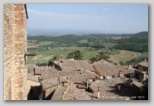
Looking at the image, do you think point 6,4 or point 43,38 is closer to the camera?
point 6,4

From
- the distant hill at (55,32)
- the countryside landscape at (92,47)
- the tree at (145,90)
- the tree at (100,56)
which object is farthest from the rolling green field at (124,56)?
the distant hill at (55,32)

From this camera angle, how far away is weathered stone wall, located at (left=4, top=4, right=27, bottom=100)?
4.94 metres

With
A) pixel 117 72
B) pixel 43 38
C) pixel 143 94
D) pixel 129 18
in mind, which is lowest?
pixel 143 94

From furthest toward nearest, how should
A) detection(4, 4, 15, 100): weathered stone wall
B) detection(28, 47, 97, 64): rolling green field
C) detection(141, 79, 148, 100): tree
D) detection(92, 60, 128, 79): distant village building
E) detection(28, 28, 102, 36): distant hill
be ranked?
detection(92, 60, 128, 79): distant village building, detection(28, 47, 97, 64): rolling green field, detection(28, 28, 102, 36): distant hill, detection(141, 79, 148, 100): tree, detection(4, 4, 15, 100): weathered stone wall

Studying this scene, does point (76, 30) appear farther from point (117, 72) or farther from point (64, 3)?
point (117, 72)

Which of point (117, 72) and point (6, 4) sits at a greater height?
point (6, 4)

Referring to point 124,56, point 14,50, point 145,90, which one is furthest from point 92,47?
point 14,50

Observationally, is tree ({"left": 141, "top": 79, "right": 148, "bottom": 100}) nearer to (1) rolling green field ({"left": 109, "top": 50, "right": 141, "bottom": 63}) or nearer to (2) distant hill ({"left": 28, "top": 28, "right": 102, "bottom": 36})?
(1) rolling green field ({"left": 109, "top": 50, "right": 141, "bottom": 63})

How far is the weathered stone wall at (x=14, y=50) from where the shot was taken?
494cm

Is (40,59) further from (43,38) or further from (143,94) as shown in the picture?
(143,94)

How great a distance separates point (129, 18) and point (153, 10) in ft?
1.40

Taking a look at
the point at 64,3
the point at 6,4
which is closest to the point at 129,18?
the point at 64,3

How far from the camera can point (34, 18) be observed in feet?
17.2

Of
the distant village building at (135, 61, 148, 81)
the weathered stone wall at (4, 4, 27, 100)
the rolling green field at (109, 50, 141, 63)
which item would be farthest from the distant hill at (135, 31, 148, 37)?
the weathered stone wall at (4, 4, 27, 100)
